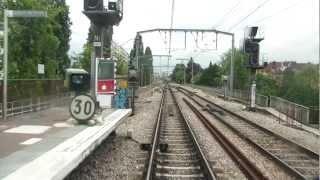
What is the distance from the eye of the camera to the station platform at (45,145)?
28.5 ft

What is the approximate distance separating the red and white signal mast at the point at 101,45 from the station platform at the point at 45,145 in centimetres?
396

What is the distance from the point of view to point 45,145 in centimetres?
1175

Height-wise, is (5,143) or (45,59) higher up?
(45,59)

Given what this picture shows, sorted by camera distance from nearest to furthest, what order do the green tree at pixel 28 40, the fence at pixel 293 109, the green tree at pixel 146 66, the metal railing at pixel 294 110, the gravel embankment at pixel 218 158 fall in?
the gravel embankment at pixel 218 158, the green tree at pixel 28 40, the metal railing at pixel 294 110, the fence at pixel 293 109, the green tree at pixel 146 66

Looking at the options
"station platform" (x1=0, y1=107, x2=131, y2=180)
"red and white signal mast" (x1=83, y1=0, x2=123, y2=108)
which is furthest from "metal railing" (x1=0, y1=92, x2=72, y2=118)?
"red and white signal mast" (x1=83, y1=0, x2=123, y2=108)

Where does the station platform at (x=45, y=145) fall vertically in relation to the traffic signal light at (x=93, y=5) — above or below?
below

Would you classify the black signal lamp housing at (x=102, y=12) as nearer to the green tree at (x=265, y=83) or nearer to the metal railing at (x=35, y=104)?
the metal railing at (x=35, y=104)

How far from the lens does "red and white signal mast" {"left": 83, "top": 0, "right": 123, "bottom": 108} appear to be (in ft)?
65.6

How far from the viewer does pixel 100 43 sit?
21844 mm

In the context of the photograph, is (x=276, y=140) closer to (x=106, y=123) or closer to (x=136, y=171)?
(x=106, y=123)

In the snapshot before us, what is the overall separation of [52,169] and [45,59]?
24.6 m

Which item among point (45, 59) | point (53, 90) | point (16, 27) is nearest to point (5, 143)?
point (53, 90)

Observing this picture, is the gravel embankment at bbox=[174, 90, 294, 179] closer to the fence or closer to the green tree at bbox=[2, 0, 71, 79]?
the fence

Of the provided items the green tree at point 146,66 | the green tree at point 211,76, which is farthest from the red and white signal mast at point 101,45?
the green tree at point 211,76
